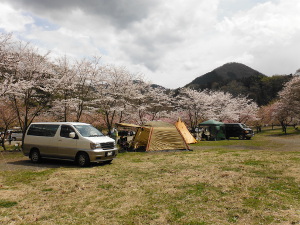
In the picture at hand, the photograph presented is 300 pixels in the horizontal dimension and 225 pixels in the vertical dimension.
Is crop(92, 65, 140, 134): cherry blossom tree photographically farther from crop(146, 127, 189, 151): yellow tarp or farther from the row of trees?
crop(146, 127, 189, 151): yellow tarp

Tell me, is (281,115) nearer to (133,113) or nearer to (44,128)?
(133,113)

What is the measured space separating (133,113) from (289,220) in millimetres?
26377

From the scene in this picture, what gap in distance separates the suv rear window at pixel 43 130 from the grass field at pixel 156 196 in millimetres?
2470

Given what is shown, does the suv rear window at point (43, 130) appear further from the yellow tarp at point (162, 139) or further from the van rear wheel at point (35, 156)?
the yellow tarp at point (162, 139)

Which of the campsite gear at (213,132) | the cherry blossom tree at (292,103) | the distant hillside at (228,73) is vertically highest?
the distant hillside at (228,73)

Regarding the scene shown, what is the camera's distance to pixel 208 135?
1033 inches

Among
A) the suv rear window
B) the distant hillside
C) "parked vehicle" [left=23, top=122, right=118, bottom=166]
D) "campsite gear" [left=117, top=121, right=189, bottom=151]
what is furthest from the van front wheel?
the distant hillside

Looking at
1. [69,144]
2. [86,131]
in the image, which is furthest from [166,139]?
[69,144]

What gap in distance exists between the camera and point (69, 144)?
10.5 meters

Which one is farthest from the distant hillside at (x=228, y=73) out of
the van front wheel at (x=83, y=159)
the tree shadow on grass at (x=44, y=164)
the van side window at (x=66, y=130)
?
the van front wheel at (x=83, y=159)

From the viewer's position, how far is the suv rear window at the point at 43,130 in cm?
1103

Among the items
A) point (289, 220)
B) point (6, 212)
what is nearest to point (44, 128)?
point (6, 212)

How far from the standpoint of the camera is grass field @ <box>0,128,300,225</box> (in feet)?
14.7

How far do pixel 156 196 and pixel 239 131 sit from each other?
77.9ft
